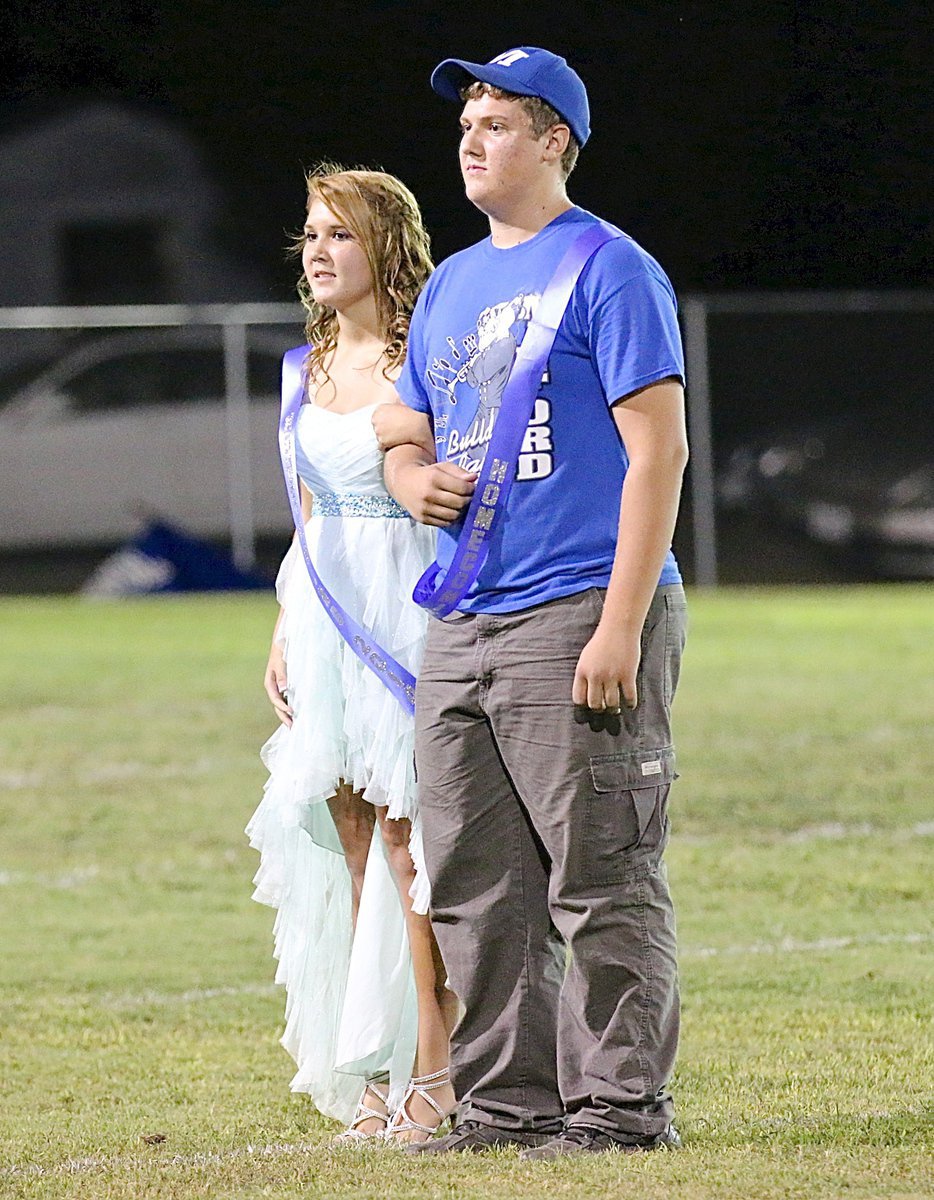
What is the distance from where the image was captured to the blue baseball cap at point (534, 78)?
386cm

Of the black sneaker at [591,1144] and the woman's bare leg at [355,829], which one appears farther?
the woman's bare leg at [355,829]

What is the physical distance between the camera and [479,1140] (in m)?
3.94

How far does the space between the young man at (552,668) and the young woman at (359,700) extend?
Answer: 0.34 m

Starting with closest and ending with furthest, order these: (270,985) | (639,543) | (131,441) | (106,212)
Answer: (639,543)
(270,985)
(131,441)
(106,212)

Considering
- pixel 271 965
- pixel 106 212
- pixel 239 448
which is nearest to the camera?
pixel 271 965

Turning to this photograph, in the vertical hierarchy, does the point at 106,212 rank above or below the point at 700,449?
above

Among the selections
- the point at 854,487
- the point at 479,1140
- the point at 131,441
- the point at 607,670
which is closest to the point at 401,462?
the point at 607,670

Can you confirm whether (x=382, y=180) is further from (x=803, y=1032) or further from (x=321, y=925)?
(x=803, y=1032)

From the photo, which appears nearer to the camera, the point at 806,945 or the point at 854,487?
the point at 806,945

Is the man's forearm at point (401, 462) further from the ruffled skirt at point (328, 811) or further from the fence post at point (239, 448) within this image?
the fence post at point (239, 448)

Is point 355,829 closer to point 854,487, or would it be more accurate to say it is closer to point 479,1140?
point 479,1140

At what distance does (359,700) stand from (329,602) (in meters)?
0.21

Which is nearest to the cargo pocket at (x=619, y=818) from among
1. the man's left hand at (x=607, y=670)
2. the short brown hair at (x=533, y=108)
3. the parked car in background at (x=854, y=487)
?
the man's left hand at (x=607, y=670)

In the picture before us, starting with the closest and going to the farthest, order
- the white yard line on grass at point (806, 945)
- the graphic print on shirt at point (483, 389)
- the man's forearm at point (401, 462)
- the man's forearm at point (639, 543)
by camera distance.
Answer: the man's forearm at point (639, 543), the graphic print on shirt at point (483, 389), the man's forearm at point (401, 462), the white yard line on grass at point (806, 945)
